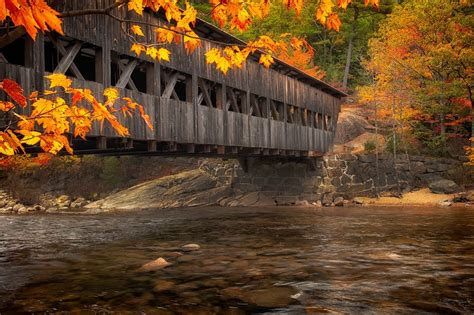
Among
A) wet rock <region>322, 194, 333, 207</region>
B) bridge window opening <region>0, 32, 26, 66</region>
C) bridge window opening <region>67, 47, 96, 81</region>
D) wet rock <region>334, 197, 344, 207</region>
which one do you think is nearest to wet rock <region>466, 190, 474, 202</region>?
wet rock <region>334, 197, 344, 207</region>

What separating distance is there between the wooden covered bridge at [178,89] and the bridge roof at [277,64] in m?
0.04

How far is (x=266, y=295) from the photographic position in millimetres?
4754

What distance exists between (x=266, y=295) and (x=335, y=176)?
17.7m

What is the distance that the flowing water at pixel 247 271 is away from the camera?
445cm

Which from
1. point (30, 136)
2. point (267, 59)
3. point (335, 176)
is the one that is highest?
point (267, 59)

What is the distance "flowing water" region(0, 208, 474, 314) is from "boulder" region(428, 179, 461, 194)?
880 cm

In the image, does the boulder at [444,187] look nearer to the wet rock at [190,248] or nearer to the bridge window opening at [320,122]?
the bridge window opening at [320,122]

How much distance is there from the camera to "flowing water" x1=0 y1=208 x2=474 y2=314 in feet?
14.6

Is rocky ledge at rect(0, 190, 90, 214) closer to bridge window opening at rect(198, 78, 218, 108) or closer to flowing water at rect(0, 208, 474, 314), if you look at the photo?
bridge window opening at rect(198, 78, 218, 108)

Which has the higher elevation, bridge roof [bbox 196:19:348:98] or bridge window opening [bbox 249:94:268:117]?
bridge roof [bbox 196:19:348:98]

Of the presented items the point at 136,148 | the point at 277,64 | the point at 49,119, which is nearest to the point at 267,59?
the point at 49,119

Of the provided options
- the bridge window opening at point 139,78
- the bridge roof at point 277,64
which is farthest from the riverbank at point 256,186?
the bridge window opening at point 139,78

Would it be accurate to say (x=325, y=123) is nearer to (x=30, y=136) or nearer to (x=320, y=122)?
(x=320, y=122)

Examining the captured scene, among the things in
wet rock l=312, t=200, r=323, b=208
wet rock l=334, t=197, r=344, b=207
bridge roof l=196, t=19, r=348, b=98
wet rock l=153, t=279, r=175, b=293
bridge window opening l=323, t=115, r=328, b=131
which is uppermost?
bridge roof l=196, t=19, r=348, b=98
